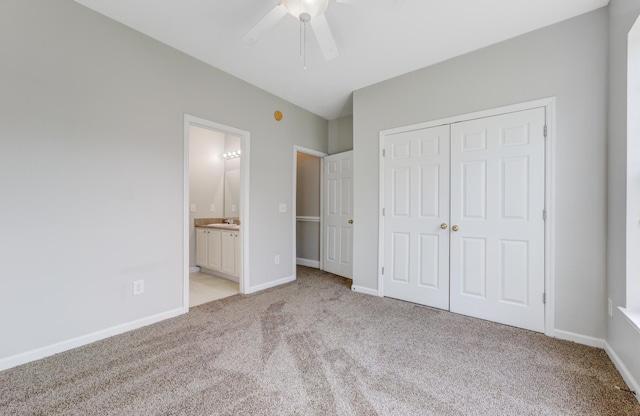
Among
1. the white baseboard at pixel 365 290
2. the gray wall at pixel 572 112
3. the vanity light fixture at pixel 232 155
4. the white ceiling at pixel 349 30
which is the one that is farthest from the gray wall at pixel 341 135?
the white baseboard at pixel 365 290

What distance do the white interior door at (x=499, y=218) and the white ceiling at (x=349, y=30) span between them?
2.52 feet

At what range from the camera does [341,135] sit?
444 cm

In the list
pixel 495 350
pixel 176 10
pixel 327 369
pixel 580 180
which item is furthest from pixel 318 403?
pixel 176 10

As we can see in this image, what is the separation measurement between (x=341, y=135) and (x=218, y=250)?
2.68 m

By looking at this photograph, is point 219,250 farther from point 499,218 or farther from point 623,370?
point 623,370

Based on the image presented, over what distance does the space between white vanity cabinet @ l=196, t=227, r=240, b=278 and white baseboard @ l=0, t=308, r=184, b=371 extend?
124 cm

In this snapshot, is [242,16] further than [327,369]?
Yes

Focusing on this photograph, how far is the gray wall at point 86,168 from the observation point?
5.99 ft

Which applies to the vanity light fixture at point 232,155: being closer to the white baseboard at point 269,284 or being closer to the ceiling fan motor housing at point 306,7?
the white baseboard at point 269,284

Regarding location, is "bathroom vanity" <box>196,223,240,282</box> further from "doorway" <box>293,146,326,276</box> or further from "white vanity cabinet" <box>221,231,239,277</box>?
"doorway" <box>293,146,326,276</box>

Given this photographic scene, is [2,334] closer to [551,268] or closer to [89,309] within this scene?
[89,309]

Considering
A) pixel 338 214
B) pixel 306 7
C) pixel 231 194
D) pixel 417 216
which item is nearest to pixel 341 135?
pixel 338 214

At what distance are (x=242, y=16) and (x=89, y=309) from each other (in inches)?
105

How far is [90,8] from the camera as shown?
213 centimetres
